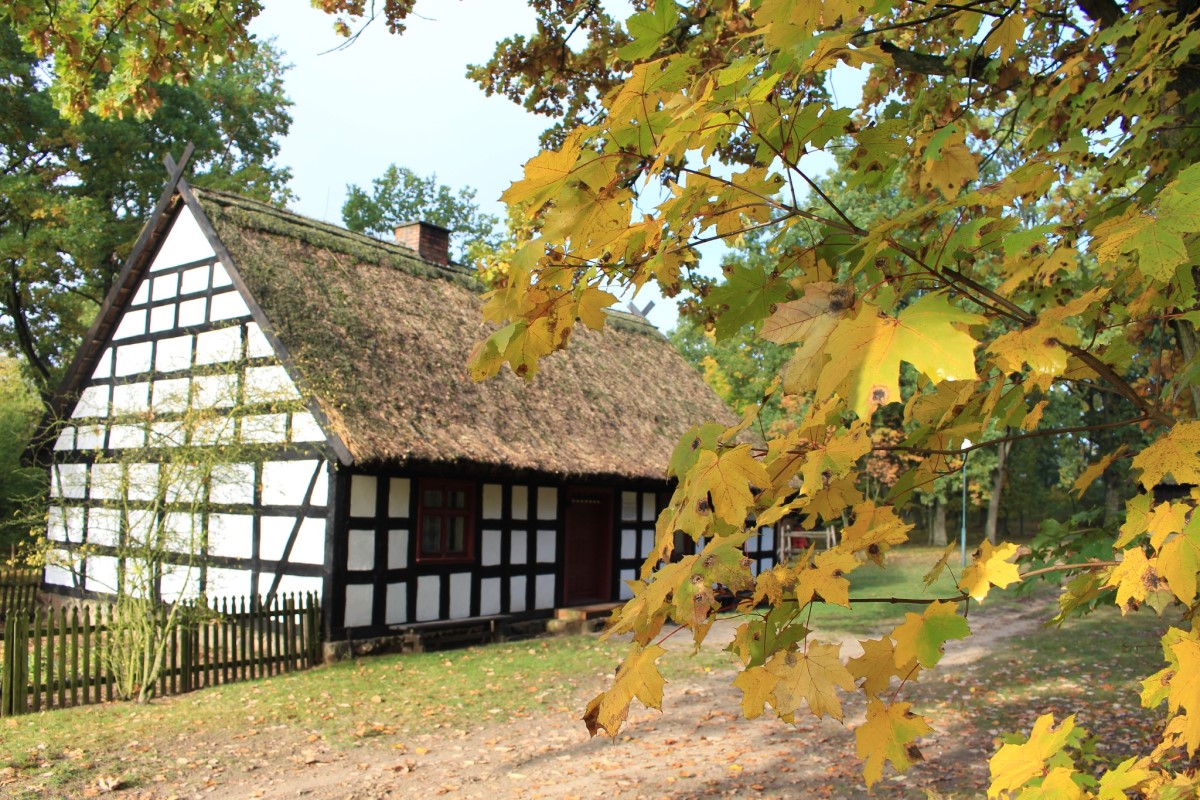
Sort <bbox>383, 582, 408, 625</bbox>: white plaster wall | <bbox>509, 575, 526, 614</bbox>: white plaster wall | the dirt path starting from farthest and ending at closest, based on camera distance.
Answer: <bbox>509, 575, 526, 614</bbox>: white plaster wall
<bbox>383, 582, 408, 625</bbox>: white plaster wall
the dirt path

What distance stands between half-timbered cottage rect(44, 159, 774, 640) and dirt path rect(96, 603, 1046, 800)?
3.59 meters

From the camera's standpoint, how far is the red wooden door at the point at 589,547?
1498 cm

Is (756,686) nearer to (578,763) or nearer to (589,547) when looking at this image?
(578,763)

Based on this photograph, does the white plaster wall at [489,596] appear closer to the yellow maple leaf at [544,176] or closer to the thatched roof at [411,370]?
→ the thatched roof at [411,370]

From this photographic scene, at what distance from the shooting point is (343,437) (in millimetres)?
10461

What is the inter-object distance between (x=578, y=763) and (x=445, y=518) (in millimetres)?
6444

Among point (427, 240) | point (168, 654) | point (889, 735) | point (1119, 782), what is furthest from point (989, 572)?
point (427, 240)

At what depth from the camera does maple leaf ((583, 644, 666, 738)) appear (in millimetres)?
1436

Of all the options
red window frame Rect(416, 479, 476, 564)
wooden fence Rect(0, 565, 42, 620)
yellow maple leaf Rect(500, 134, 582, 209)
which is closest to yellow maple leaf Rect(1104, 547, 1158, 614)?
yellow maple leaf Rect(500, 134, 582, 209)

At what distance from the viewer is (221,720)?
7680 millimetres

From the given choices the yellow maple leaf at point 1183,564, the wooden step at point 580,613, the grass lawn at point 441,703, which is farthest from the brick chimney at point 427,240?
the yellow maple leaf at point 1183,564

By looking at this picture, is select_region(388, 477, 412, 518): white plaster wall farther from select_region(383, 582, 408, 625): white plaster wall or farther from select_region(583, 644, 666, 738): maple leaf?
select_region(583, 644, 666, 738): maple leaf

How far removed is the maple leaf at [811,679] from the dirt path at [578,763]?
4658 mm

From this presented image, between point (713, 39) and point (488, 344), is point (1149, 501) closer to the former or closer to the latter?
point (488, 344)
